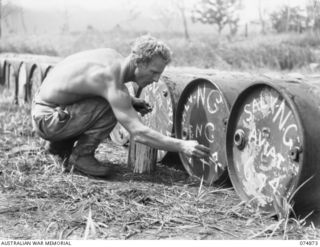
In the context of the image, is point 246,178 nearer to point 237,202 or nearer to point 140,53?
point 237,202

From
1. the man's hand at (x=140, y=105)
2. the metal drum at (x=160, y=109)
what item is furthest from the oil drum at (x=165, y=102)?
the man's hand at (x=140, y=105)

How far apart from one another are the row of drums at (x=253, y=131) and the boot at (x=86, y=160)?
0.71 metres

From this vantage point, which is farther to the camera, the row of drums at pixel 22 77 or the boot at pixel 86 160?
the row of drums at pixel 22 77

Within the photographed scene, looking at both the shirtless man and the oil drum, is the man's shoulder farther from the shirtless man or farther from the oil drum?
the oil drum

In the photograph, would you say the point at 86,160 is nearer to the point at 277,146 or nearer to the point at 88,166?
the point at 88,166

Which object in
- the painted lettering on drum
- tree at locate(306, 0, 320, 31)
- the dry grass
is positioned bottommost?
the dry grass

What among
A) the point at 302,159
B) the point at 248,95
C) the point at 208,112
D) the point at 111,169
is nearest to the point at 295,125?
the point at 302,159

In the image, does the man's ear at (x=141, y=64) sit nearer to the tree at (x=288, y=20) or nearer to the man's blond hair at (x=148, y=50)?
the man's blond hair at (x=148, y=50)

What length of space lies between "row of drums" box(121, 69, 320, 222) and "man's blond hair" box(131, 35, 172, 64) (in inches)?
17.4

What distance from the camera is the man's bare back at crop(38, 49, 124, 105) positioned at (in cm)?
370

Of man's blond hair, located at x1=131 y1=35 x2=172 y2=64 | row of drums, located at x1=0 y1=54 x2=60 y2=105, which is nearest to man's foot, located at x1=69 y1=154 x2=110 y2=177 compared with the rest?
man's blond hair, located at x1=131 y1=35 x2=172 y2=64

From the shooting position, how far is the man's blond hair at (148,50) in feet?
11.5

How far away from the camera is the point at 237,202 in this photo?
3418 millimetres

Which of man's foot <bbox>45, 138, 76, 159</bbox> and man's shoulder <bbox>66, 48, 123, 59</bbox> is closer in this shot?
man's shoulder <bbox>66, 48, 123, 59</bbox>
